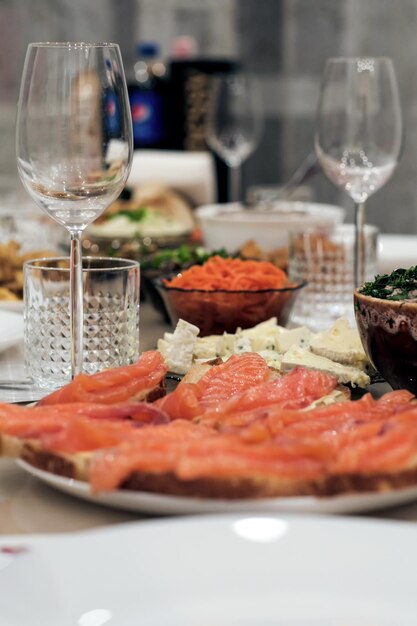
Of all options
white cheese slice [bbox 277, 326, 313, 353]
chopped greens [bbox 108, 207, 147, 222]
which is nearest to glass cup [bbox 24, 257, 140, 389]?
white cheese slice [bbox 277, 326, 313, 353]

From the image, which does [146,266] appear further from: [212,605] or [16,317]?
[212,605]

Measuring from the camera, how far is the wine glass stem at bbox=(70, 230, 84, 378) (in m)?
1.10

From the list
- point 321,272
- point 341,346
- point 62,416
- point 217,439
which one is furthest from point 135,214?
point 217,439

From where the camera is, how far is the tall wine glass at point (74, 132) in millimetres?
1055

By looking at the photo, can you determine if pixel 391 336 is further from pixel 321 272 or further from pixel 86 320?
pixel 321 272

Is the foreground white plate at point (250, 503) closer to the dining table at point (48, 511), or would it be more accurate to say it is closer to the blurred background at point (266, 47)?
the dining table at point (48, 511)

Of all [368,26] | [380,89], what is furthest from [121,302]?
[368,26]

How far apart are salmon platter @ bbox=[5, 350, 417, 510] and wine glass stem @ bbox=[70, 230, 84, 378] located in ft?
0.41

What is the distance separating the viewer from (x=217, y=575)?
0.62 metres

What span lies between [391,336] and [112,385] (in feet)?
1.00

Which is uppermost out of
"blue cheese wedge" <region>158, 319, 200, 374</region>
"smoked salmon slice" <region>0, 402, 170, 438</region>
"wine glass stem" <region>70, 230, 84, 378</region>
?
"wine glass stem" <region>70, 230, 84, 378</region>

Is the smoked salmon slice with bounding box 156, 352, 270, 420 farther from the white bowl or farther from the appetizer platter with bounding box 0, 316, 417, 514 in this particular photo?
the white bowl

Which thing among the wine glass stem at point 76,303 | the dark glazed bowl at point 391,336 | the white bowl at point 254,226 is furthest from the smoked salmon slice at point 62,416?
the white bowl at point 254,226

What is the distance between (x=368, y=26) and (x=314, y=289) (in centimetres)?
296
